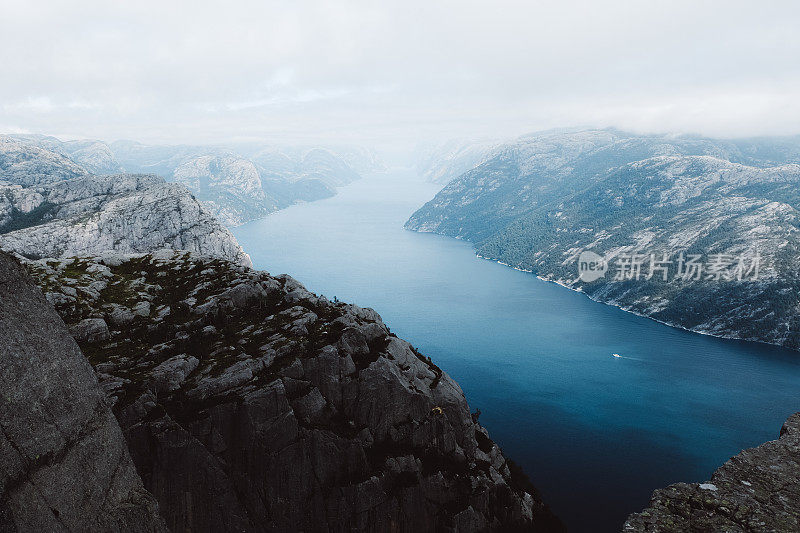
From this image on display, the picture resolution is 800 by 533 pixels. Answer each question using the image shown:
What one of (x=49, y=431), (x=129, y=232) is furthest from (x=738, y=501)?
(x=129, y=232)

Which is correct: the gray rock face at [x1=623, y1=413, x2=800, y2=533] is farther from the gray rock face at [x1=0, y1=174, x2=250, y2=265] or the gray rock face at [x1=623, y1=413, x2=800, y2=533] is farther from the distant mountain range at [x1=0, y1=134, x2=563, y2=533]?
the gray rock face at [x1=0, y1=174, x2=250, y2=265]

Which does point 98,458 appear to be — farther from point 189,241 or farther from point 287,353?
point 189,241

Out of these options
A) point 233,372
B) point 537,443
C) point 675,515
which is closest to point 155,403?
point 233,372

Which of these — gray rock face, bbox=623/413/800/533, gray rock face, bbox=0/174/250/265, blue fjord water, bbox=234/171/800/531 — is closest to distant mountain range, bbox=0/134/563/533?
gray rock face, bbox=623/413/800/533

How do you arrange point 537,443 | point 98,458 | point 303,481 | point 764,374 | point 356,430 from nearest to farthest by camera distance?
point 98,458 → point 303,481 → point 356,430 → point 537,443 → point 764,374

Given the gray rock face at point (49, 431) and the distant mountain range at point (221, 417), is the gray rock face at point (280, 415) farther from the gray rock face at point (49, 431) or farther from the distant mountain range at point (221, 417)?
the gray rock face at point (49, 431)

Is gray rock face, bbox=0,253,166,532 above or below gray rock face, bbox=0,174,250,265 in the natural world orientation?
above
